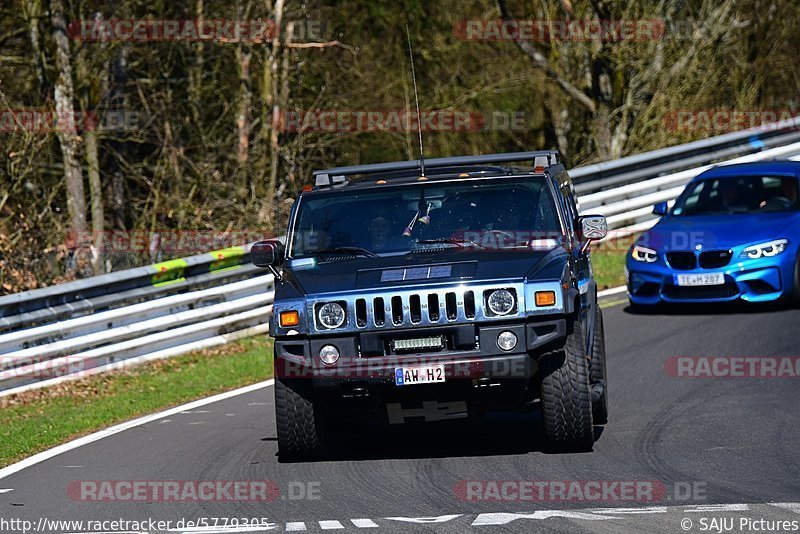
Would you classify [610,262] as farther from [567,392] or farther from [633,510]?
[633,510]

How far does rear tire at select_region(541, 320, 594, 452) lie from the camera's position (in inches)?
310

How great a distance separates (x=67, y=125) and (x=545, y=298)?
13006 mm

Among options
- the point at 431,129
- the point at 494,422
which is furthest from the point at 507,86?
the point at 494,422

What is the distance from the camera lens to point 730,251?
535 inches

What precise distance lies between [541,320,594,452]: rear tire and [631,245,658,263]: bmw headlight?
626 centimetres

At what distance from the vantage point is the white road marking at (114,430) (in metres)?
9.04

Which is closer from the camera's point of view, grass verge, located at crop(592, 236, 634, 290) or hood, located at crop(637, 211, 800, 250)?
hood, located at crop(637, 211, 800, 250)

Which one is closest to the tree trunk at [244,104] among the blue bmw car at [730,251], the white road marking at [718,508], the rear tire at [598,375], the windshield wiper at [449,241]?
the blue bmw car at [730,251]

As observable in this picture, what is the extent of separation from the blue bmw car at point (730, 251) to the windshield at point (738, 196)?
0.01 metres

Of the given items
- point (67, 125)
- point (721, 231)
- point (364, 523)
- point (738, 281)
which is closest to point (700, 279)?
point (738, 281)

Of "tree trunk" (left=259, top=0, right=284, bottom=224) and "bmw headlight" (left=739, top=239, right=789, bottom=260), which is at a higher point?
"tree trunk" (left=259, top=0, right=284, bottom=224)

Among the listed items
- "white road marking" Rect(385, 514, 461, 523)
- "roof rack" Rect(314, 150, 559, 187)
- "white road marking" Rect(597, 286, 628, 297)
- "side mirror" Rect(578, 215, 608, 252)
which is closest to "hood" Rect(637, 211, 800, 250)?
"white road marking" Rect(597, 286, 628, 297)

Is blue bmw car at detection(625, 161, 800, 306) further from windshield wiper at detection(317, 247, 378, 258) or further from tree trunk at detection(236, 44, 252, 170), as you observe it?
tree trunk at detection(236, 44, 252, 170)

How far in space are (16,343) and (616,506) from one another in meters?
7.16
